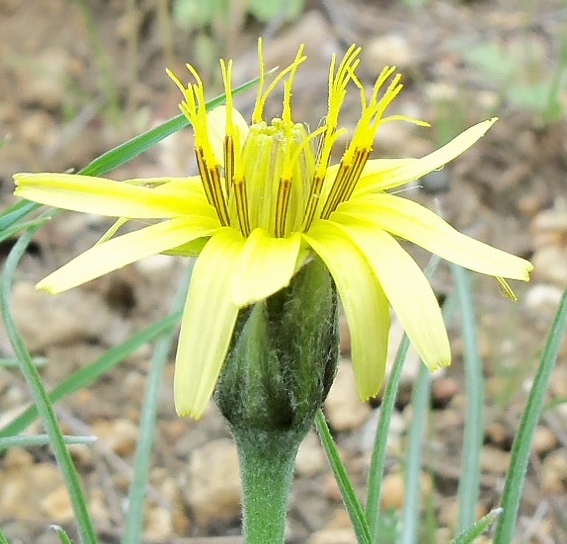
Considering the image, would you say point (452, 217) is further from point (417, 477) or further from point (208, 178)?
point (208, 178)

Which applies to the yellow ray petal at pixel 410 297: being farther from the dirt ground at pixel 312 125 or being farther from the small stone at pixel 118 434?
the small stone at pixel 118 434

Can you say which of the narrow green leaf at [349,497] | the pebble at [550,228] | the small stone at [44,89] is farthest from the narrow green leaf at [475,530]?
the small stone at [44,89]

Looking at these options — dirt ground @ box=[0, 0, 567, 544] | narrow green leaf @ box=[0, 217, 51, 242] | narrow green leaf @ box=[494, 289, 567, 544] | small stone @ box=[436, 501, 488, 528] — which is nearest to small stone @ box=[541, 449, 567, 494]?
dirt ground @ box=[0, 0, 567, 544]

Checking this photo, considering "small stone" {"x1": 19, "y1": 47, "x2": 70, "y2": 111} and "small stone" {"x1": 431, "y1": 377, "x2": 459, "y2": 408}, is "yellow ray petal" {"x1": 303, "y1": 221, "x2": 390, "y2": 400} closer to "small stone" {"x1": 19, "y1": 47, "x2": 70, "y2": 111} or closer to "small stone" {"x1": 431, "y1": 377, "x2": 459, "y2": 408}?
"small stone" {"x1": 431, "y1": 377, "x2": 459, "y2": 408}

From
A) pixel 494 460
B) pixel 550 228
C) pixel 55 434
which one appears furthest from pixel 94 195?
pixel 550 228

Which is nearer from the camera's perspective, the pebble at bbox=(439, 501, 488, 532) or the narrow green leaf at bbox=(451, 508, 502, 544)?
the narrow green leaf at bbox=(451, 508, 502, 544)

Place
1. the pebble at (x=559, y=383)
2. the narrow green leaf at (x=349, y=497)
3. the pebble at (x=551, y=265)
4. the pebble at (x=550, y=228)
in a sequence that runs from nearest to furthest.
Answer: the narrow green leaf at (x=349, y=497) → the pebble at (x=559, y=383) → the pebble at (x=551, y=265) → the pebble at (x=550, y=228)
